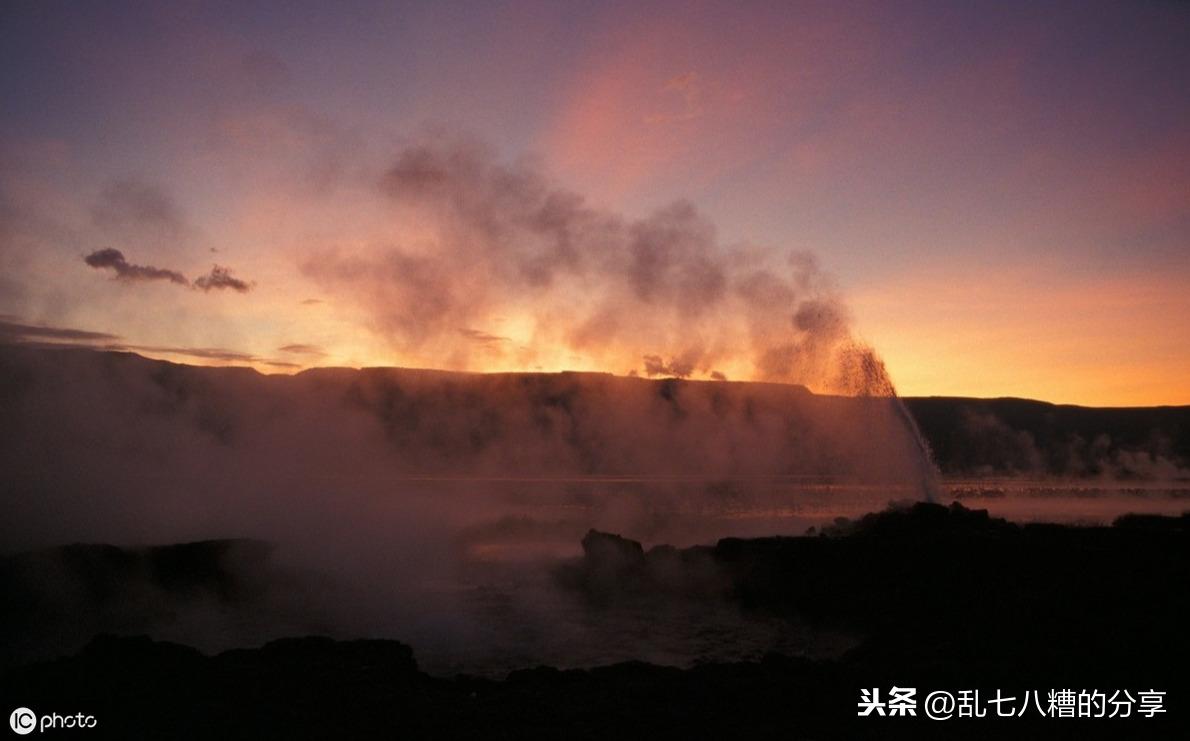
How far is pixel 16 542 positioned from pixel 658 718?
40.3 metres

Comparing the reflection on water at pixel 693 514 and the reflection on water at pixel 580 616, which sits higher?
the reflection on water at pixel 693 514

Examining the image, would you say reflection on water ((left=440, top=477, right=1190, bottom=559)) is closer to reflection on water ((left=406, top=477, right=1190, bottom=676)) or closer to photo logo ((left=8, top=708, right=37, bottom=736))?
reflection on water ((left=406, top=477, right=1190, bottom=676))

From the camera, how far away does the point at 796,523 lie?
194 feet

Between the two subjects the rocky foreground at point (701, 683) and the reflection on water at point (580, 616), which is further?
the reflection on water at point (580, 616)

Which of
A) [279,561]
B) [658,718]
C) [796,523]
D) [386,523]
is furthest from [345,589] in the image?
[796,523]

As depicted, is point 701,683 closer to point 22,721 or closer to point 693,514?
point 22,721

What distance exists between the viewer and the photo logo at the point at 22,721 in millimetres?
11094

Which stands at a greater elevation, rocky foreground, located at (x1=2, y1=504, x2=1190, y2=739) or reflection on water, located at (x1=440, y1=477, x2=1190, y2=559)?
reflection on water, located at (x1=440, y1=477, x2=1190, y2=559)

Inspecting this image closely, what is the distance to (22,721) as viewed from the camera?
442 inches

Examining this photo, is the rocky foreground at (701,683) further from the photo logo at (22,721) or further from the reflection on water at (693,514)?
the reflection on water at (693,514)

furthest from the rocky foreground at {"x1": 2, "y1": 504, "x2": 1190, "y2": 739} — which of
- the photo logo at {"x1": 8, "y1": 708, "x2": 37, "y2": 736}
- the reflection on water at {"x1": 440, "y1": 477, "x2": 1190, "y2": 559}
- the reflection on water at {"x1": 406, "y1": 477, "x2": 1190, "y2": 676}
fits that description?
the reflection on water at {"x1": 440, "y1": 477, "x2": 1190, "y2": 559}

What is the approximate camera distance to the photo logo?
11.1m

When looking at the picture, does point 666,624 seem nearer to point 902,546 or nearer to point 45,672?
point 902,546

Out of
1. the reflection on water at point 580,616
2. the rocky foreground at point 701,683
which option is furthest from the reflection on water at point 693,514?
the rocky foreground at point 701,683
